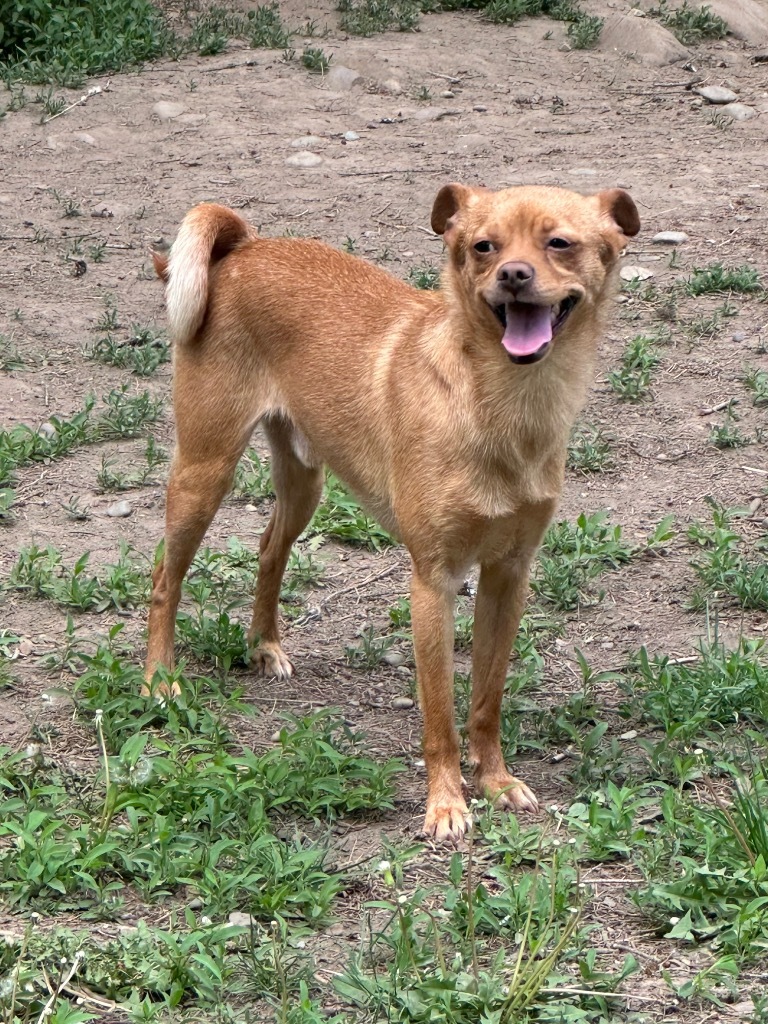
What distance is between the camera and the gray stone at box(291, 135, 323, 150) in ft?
32.3

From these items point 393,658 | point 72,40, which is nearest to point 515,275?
point 393,658

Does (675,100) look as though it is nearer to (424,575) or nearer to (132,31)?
(132,31)

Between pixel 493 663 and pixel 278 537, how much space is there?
119 cm

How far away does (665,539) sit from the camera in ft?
19.5

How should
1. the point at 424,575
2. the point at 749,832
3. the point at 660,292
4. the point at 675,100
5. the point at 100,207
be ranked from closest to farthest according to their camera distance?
1. the point at 749,832
2. the point at 424,575
3. the point at 660,292
4. the point at 100,207
5. the point at 675,100

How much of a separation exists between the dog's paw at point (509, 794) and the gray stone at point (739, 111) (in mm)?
7026

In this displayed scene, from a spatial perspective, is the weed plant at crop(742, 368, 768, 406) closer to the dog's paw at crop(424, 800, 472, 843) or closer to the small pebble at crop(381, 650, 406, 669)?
the small pebble at crop(381, 650, 406, 669)

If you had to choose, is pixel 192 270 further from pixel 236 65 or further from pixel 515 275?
pixel 236 65

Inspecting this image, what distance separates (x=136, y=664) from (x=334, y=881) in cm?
166

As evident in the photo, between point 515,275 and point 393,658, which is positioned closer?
point 515,275

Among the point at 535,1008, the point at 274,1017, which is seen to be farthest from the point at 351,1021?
the point at 535,1008

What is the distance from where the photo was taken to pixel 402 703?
515 cm

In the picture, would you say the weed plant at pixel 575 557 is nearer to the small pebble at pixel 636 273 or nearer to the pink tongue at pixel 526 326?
the pink tongue at pixel 526 326

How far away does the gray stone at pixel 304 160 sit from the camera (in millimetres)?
9641
